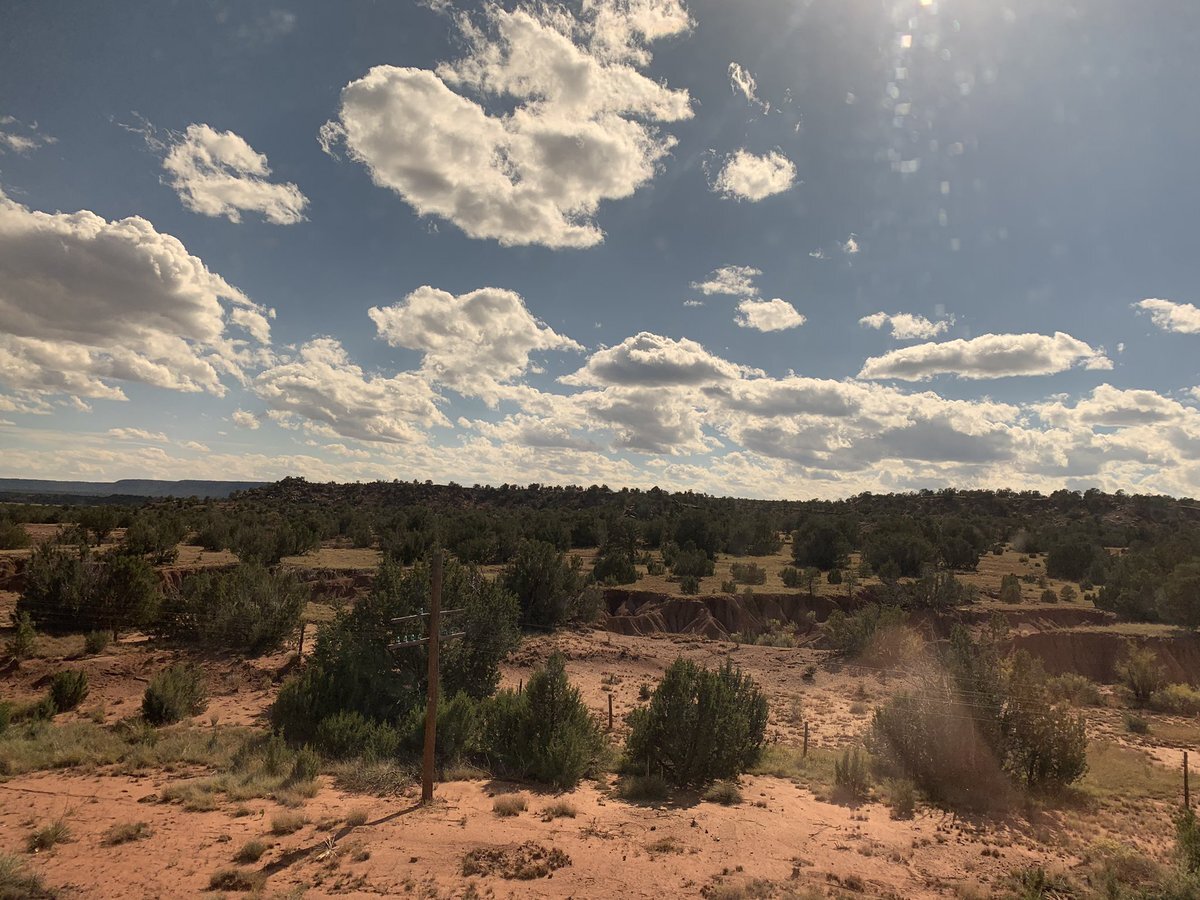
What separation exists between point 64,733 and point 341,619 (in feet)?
26.8

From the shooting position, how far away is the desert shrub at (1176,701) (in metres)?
30.7

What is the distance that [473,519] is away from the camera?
80.0m

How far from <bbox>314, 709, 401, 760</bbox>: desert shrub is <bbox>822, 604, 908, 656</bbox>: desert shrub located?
29437 mm

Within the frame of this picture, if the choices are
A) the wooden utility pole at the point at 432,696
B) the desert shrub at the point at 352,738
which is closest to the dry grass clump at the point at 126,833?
the wooden utility pole at the point at 432,696

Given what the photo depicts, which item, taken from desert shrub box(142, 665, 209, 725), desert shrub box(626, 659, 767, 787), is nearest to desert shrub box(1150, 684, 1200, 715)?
desert shrub box(626, 659, 767, 787)

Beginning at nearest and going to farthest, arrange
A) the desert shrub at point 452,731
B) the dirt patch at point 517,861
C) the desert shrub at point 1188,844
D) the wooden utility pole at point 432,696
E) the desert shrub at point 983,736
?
the dirt patch at point 517,861 < the desert shrub at point 1188,844 < the wooden utility pole at point 432,696 < the desert shrub at point 983,736 < the desert shrub at point 452,731

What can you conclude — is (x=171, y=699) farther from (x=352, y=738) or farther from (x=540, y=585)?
(x=540, y=585)

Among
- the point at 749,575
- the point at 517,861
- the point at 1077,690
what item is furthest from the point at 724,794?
the point at 749,575

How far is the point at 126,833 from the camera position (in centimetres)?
1239

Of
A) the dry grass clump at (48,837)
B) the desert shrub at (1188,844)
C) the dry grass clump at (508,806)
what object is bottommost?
the dry grass clump at (508,806)

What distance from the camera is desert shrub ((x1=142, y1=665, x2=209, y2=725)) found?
21594 mm

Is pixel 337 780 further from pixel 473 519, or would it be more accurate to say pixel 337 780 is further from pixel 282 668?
pixel 473 519

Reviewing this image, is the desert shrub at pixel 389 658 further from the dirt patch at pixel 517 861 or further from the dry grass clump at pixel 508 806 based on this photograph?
the dirt patch at pixel 517 861

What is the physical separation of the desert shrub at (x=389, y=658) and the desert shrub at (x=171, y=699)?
3157mm
